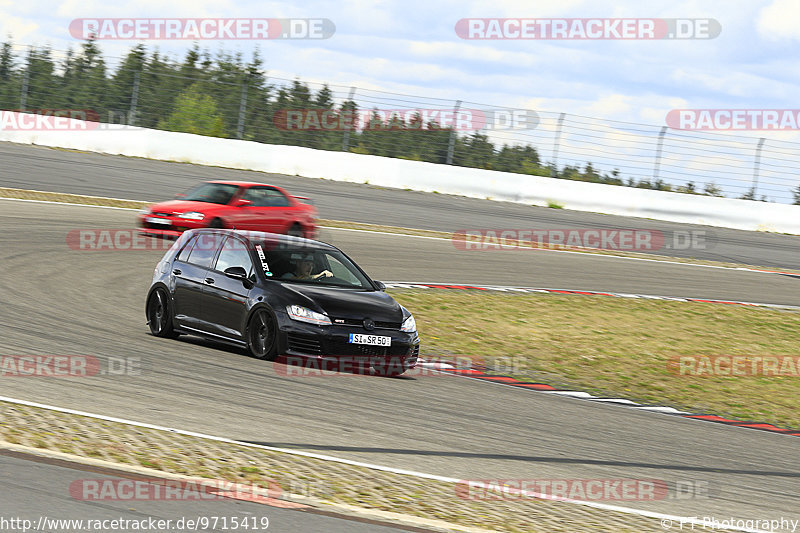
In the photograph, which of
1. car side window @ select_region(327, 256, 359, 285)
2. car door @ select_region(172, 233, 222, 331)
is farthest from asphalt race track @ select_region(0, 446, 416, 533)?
car side window @ select_region(327, 256, 359, 285)

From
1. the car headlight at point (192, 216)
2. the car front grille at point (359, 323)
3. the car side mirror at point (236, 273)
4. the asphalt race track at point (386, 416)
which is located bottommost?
the asphalt race track at point (386, 416)

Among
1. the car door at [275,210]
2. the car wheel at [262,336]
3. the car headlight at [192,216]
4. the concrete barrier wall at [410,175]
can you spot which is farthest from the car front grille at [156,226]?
the concrete barrier wall at [410,175]

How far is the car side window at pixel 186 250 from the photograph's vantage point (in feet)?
40.0

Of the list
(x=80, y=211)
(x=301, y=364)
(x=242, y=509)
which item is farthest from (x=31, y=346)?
(x=80, y=211)

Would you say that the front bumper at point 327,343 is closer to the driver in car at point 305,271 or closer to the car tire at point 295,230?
the driver in car at point 305,271

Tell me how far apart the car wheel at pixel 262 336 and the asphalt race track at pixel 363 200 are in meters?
14.2

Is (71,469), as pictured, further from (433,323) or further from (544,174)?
(544,174)

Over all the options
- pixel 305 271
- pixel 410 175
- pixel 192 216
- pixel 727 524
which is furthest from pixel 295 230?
pixel 727 524

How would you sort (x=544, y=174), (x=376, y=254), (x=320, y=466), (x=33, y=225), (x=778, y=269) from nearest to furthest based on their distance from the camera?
(x=320, y=466), (x=33, y=225), (x=376, y=254), (x=778, y=269), (x=544, y=174)

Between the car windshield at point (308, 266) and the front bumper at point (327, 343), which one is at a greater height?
the car windshield at point (308, 266)

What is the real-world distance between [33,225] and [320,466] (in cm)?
1425

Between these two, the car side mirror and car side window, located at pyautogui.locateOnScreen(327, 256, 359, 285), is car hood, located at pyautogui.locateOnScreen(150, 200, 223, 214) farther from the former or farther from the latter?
the car side mirror

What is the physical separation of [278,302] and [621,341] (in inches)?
238

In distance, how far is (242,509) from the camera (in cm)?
566
